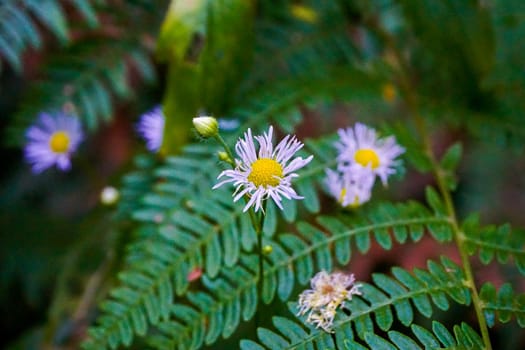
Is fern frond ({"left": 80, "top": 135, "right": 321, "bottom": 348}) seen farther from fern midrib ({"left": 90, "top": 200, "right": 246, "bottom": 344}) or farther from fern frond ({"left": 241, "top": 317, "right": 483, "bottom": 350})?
fern frond ({"left": 241, "top": 317, "right": 483, "bottom": 350})

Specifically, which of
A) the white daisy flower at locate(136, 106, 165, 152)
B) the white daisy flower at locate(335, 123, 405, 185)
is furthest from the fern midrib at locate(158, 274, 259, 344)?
the white daisy flower at locate(136, 106, 165, 152)

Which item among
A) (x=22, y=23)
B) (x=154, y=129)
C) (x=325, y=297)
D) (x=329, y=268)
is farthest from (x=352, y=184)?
(x=22, y=23)

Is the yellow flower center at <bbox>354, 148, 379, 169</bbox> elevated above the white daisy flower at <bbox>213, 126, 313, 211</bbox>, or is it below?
above

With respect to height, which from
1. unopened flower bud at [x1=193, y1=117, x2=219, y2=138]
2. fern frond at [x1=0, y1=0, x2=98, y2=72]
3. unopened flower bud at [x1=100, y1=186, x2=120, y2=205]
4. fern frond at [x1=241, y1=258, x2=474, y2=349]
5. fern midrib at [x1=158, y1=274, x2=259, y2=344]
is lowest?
fern frond at [x1=241, y1=258, x2=474, y2=349]

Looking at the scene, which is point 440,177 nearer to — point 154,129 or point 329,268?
point 329,268

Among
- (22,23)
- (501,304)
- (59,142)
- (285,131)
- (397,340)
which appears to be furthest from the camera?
(59,142)

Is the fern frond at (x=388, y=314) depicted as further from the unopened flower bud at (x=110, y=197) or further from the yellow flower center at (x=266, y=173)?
the unopened flower bud at (x=110, y=197)

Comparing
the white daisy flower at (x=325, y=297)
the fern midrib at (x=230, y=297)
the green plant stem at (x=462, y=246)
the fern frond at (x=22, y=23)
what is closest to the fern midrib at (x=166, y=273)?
the fern midrib at (x=230, y=297)
